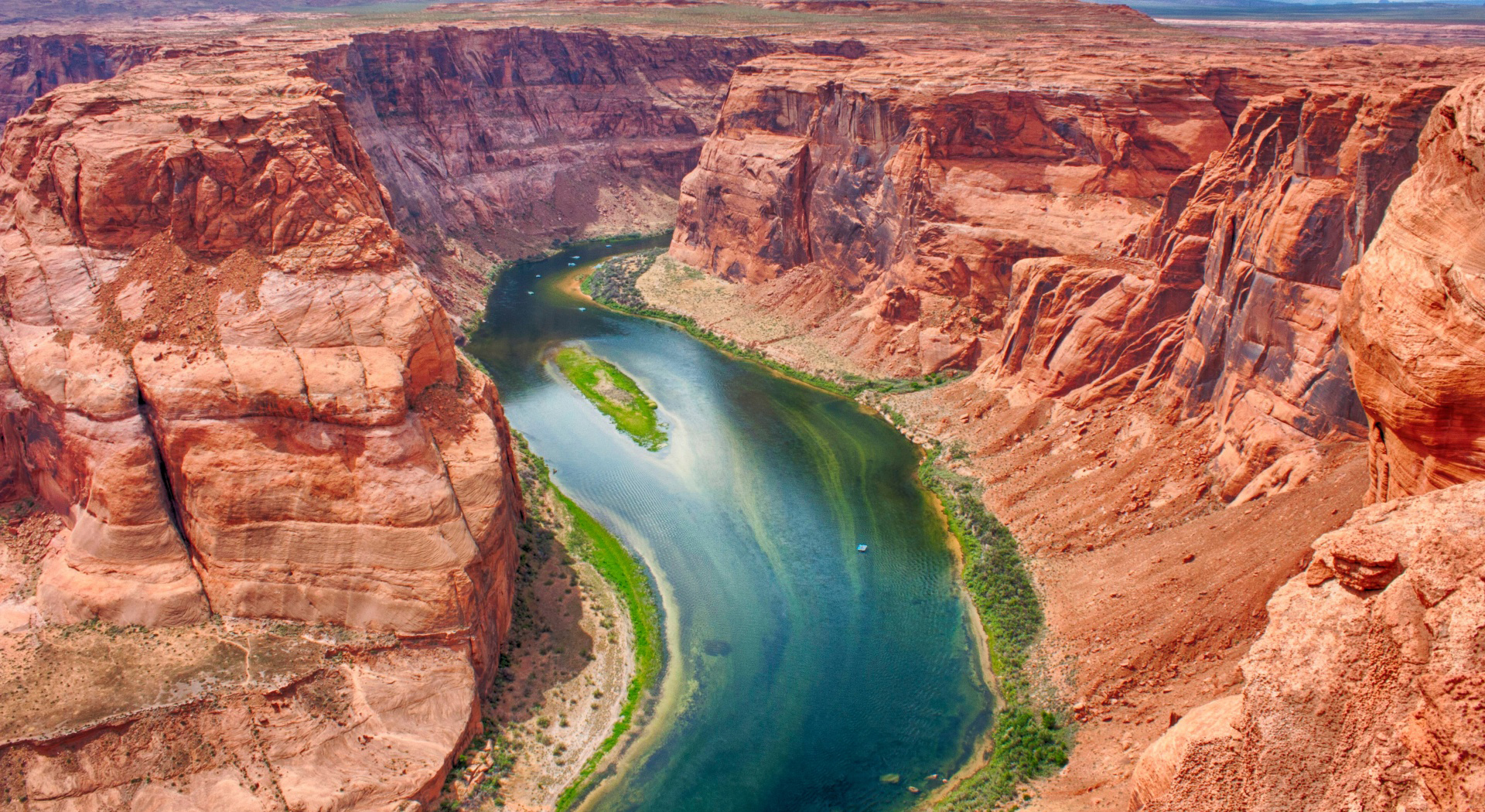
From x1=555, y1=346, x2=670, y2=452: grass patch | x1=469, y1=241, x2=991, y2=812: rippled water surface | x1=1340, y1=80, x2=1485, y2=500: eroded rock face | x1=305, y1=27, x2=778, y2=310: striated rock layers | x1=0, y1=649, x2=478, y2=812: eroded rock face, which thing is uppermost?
x1=1340, y1=80, x2=1485, y2=500: eroded rock face

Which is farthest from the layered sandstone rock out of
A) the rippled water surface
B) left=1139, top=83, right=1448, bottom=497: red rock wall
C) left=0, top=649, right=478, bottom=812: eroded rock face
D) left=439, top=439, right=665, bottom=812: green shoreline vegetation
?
left=0, top=649, right=478, bottom=812: eroded rock face

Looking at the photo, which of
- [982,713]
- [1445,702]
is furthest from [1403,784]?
[982,713]

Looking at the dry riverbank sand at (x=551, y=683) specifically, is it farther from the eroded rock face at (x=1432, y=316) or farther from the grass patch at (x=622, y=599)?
the eroded rock face at (x=1432, y=316)

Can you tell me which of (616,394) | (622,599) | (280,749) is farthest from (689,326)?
(280,749)

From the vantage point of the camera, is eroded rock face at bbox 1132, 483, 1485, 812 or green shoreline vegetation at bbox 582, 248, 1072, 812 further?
green shoreline vegetation at bbox 582, 248, 1072, 812

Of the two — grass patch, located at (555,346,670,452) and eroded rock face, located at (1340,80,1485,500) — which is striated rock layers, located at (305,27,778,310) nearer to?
grass patch, located at (555,346,670,452)

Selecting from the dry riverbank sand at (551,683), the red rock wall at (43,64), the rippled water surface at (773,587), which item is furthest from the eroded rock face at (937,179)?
the red rock wall at (43,64)

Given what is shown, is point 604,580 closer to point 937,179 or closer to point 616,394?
point 616,394
